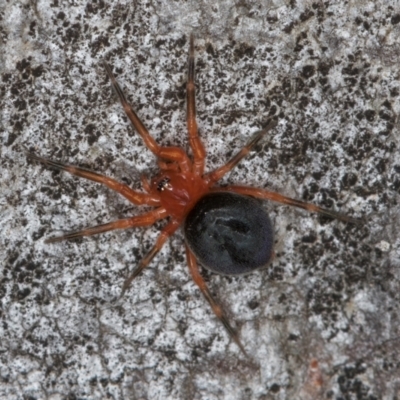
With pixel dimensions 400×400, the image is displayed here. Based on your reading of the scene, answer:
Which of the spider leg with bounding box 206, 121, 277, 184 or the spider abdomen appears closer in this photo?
the spider abdomen

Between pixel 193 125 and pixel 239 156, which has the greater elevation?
pixel 193 125

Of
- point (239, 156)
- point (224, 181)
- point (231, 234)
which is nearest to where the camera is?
point (231, 234)

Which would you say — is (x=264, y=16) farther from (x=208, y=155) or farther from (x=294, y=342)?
(x=294, y=342)

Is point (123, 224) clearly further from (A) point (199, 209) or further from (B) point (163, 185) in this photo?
(A) point (199, 209)

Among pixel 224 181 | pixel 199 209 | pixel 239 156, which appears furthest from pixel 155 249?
pixel 239 156

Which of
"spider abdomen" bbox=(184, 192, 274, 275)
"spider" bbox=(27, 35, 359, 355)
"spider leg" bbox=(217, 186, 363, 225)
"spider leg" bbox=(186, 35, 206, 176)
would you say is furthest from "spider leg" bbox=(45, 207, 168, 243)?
"spider leg" bbox=(217, 186, 363, 225)

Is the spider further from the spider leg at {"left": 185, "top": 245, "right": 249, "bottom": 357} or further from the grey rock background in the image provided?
the grey rock background
